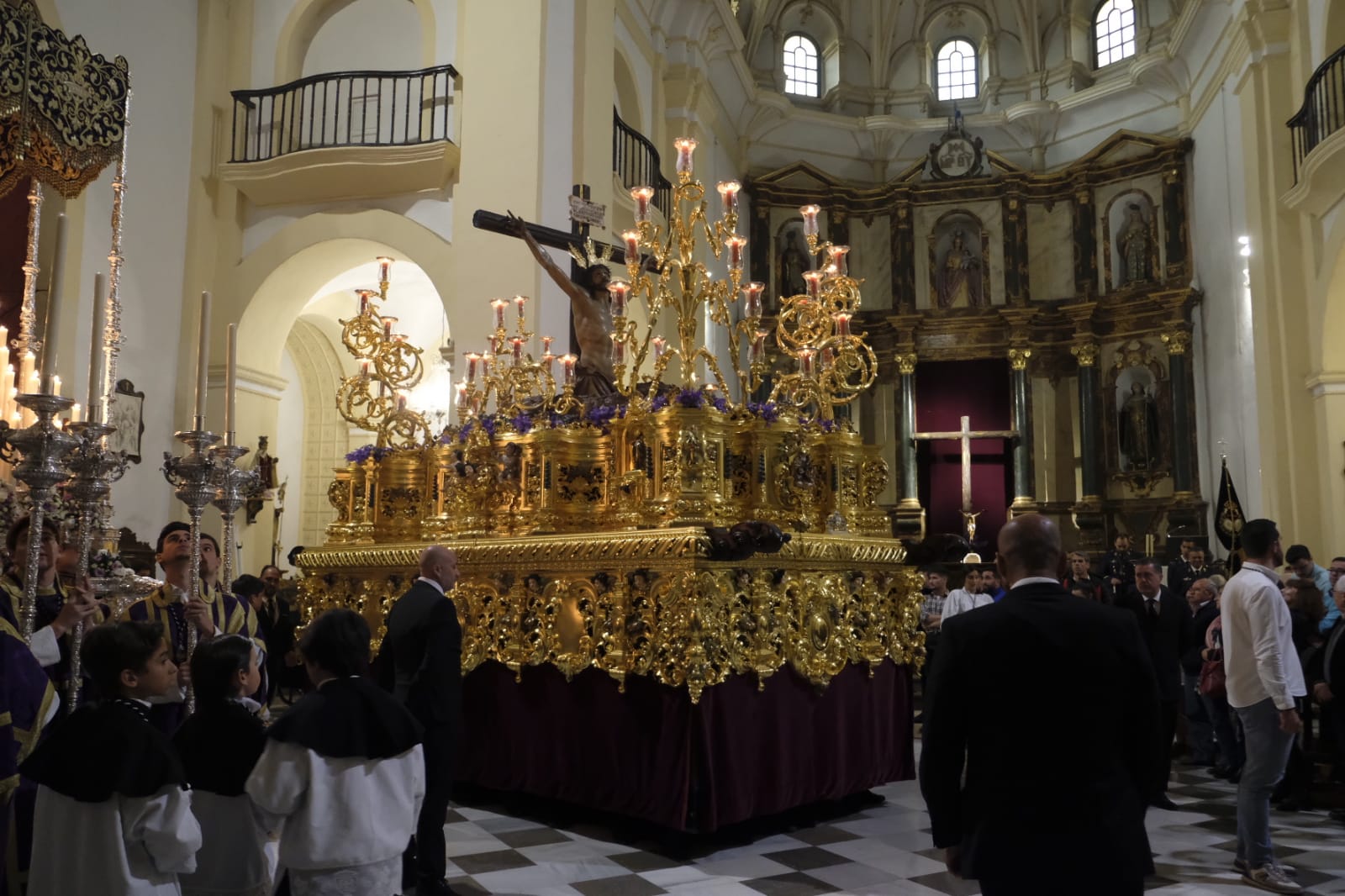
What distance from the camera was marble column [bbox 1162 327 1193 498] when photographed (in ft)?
53.9

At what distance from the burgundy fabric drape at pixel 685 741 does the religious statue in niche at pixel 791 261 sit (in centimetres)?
1322

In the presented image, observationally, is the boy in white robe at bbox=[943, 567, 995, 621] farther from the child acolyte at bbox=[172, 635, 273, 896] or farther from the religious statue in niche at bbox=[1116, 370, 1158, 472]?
the religious statue in niche at bbox=[1116, 370, 1158, 472]

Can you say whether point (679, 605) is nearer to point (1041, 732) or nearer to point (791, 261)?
point (1041, 732)

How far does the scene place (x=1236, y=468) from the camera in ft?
49.4

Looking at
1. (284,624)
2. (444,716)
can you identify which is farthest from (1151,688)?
(284,624)

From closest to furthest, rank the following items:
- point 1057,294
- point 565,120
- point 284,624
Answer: point 284,624 < point 565,120 < point 1057,294

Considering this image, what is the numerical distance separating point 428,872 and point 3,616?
1.88 m

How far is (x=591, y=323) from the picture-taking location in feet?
22.3

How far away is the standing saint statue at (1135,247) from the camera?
17609 mm

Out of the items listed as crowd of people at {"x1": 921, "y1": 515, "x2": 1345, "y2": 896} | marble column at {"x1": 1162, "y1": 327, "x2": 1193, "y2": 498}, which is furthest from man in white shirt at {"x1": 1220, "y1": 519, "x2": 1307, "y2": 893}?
marble column at {"x1": 1162, "y1": 327, "x2": 1193, "y2": 498}

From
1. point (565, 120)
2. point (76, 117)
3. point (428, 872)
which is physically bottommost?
point (428, 872)

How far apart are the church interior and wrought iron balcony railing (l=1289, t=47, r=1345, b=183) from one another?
0.10m

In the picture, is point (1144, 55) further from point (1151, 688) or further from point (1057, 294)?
point (1151, 688)

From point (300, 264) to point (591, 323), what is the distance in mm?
6356
